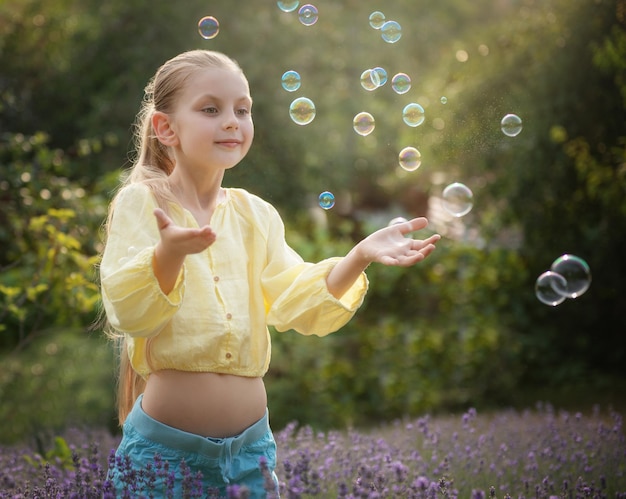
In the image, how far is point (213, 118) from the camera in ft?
7.76

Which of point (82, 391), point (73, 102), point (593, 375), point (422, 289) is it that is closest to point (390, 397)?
point (422, 289)

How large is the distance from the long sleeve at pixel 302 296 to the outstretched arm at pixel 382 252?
0.04 m

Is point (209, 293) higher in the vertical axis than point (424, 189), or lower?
lower

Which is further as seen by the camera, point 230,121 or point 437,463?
point 437,463

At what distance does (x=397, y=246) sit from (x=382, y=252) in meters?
0.06

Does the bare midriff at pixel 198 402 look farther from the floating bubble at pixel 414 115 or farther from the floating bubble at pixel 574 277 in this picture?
the floating bubble at pixel 574 277

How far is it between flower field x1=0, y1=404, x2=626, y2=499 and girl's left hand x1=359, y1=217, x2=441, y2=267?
607mm

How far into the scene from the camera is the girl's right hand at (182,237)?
196 cm

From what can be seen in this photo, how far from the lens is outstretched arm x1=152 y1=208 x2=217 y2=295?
196 cm

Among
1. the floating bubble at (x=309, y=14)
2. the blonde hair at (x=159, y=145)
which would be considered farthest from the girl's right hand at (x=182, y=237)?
the floating bubble at (x=309, y=14)

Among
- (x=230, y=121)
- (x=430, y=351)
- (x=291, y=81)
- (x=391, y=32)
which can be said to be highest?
(x=391, y=32)

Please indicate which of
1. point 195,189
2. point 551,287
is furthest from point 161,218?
point 551,287

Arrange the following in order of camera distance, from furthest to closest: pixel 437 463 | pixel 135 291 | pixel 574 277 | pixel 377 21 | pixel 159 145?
pixel 377 21
pixel 574 277
pixel 437 463
pixel 159 145
pixel 135 291

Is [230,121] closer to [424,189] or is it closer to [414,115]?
[414,115]
